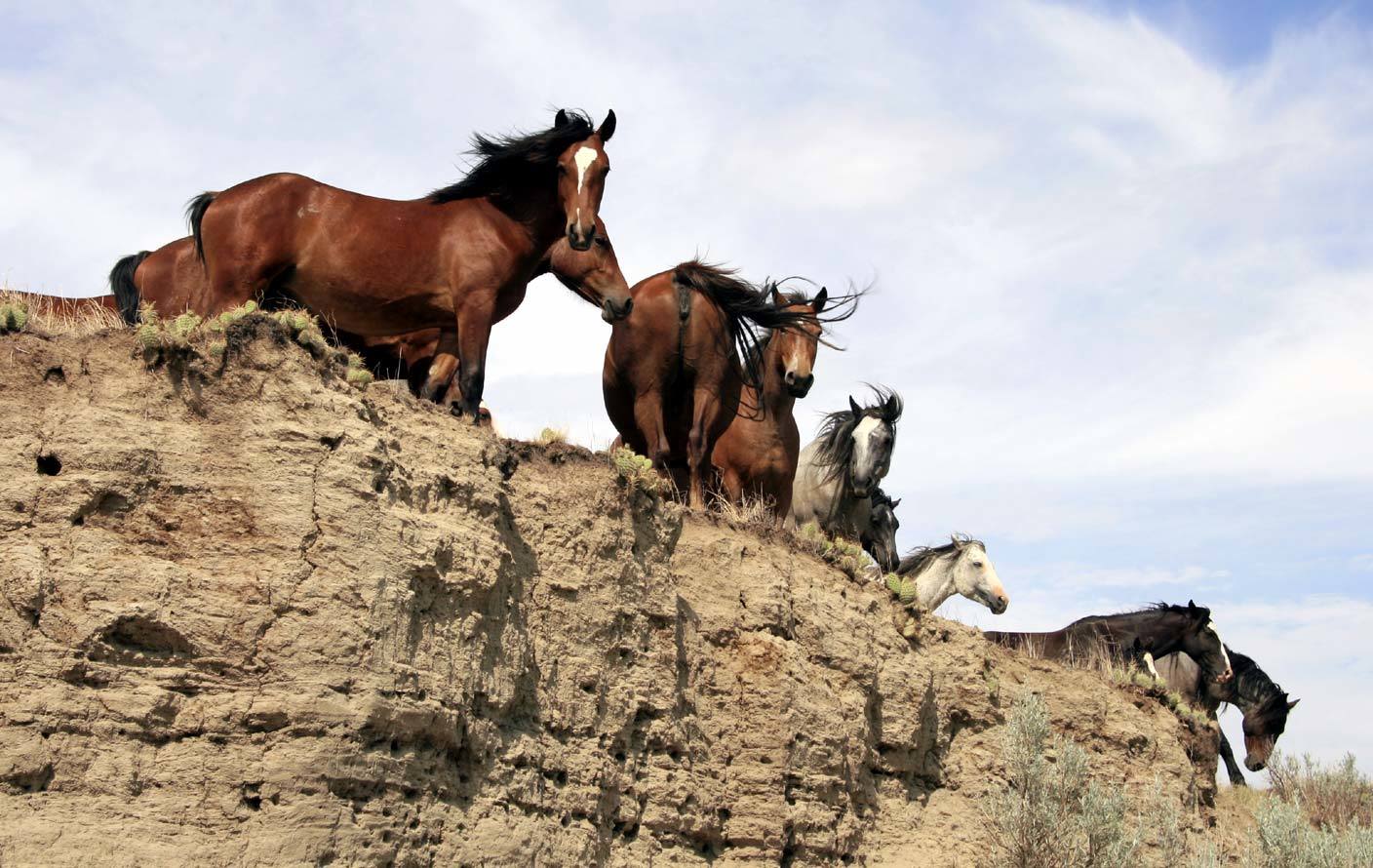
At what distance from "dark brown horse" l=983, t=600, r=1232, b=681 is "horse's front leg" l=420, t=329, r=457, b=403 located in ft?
30.3

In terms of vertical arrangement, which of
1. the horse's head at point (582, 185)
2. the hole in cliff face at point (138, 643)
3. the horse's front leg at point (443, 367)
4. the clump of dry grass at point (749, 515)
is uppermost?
the horse's head at point (582, 185)

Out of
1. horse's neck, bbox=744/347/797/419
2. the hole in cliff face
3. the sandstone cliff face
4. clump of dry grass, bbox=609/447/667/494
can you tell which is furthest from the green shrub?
the hole in cliff face

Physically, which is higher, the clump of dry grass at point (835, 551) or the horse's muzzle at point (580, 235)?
the horse's muzzle at point (580, 235)

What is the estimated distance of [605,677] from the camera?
428 inches

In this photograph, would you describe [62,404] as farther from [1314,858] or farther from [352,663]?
[1314,858]

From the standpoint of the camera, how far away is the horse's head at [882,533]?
56.4 ft

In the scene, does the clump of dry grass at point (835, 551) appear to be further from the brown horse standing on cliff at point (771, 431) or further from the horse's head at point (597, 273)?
the horse's head at point (597, 273)

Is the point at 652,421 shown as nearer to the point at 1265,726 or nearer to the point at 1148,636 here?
the point at 1148,636

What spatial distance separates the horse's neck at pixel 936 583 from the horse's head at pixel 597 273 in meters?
8.48

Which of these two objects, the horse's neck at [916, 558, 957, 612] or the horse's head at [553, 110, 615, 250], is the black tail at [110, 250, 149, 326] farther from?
the horse's neck at [916, 558, 957, 612]

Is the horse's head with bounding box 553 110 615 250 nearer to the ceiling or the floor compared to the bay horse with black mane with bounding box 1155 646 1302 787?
nearer to the ceiling

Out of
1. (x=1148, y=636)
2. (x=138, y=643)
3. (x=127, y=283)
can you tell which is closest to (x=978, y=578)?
(x=1148, y=636)

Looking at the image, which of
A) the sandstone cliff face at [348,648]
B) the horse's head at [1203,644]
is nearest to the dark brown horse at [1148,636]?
the horse's head at [1203,644]

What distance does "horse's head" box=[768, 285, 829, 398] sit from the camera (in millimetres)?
14633
